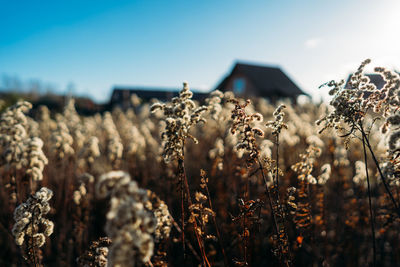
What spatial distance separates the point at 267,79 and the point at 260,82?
2.28m

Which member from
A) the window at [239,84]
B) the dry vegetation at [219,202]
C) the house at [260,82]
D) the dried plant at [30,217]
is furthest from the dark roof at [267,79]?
the dried plant at [30,217]

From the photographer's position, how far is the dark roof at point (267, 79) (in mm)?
35938

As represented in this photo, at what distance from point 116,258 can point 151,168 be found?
6.60 meters

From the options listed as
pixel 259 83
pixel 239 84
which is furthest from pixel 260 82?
pixel 239 84

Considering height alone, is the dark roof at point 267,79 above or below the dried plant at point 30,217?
above

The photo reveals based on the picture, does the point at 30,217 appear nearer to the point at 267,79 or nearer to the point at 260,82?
the point at 260,82

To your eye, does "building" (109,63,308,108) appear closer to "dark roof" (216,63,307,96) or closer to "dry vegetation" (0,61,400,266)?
"dark roof" (216,63,307,96)

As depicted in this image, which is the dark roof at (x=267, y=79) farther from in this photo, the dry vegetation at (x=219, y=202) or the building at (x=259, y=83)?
the dry vegetation at (x=219, y=202)

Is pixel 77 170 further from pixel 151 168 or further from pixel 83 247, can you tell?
pixel 83 247

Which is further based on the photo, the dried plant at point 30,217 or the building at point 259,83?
the building at point 259,83

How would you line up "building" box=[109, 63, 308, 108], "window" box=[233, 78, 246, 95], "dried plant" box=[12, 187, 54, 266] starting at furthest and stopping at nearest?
"window" box=[233, 78, 246, 95]
"building" box=[109, 63, 308, 108]
"dried plant" box=[12, 187, 54, 266]

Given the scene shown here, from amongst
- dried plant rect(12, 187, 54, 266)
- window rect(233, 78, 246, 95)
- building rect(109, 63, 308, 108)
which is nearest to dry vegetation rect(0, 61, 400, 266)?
dried plant rect(12, 187, 54, 266)

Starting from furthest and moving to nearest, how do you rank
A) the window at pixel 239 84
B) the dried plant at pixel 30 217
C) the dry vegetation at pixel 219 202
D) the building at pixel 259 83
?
the window at pixel 239 84 → the building at pixel 259 83 → the dried plant at pixel 30 217 → the dry vegetation at pixel 219 202

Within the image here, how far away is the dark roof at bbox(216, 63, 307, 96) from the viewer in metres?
35.9
